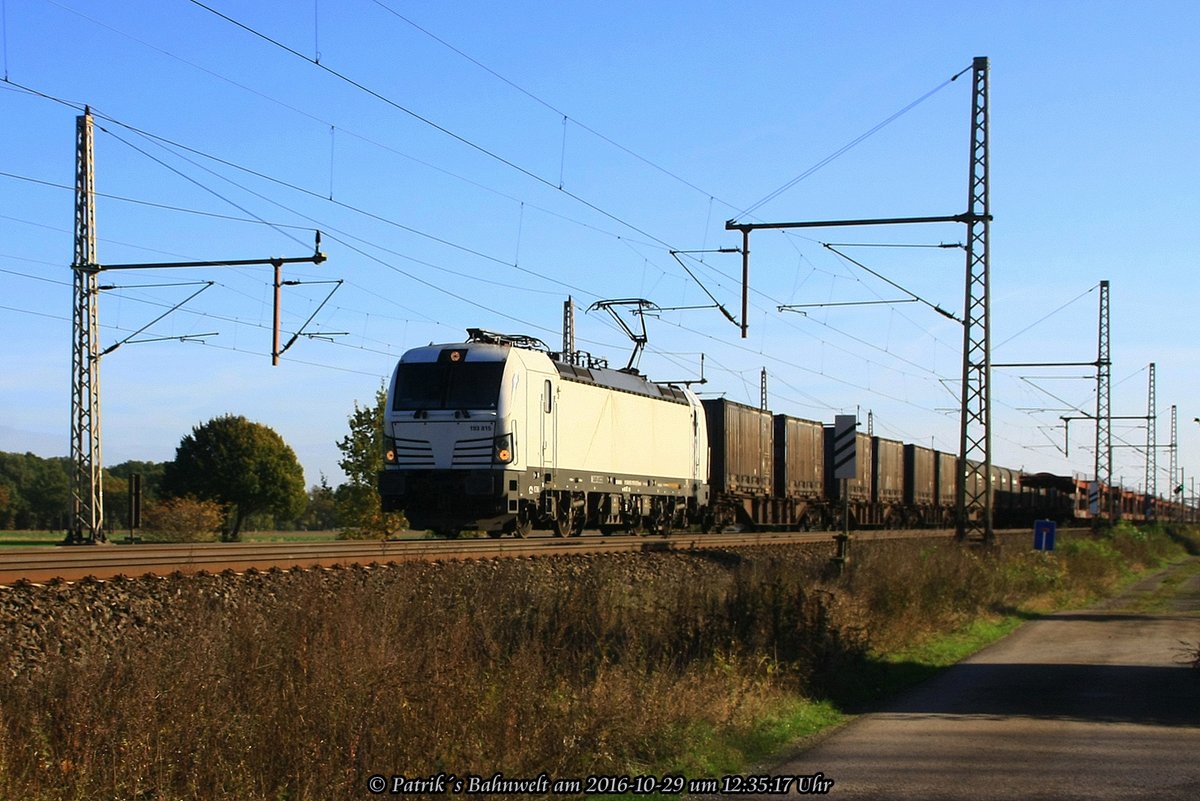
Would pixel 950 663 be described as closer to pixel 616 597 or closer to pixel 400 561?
pixel 616 597

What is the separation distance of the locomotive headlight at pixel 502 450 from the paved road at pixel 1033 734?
369 inches

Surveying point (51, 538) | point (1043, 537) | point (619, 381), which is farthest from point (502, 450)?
point (51, 538)

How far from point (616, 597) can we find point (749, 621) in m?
1.45

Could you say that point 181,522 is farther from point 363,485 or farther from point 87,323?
point 87,323

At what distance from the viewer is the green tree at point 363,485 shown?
1966 inches

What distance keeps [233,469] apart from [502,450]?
209 feet

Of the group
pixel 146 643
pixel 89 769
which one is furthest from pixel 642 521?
pixel 89 769

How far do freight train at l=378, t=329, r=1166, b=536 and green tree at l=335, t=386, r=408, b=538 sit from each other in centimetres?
1604

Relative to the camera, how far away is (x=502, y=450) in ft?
74.4

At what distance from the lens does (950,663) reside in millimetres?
15234

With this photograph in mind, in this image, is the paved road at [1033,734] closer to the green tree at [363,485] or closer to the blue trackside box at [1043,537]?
the blue trackside box at [1043,537]

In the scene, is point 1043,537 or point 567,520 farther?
point 1043,537

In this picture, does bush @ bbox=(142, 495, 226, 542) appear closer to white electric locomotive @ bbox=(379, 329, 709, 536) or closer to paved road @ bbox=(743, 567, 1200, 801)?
white electric locomotive @ bbox=(379, 329, 709, 536)

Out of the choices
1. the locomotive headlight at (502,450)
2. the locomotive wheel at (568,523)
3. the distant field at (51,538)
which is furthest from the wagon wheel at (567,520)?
the distant field at (51,538)
